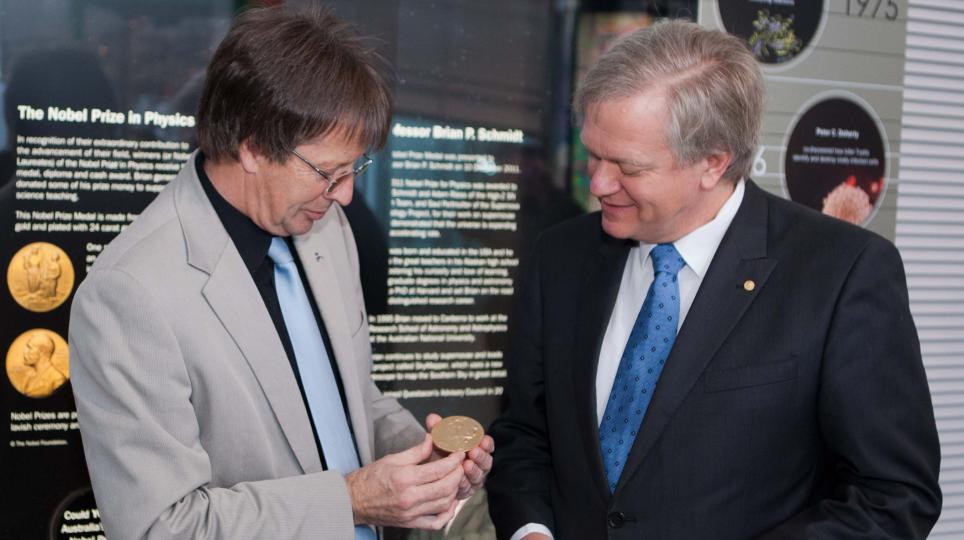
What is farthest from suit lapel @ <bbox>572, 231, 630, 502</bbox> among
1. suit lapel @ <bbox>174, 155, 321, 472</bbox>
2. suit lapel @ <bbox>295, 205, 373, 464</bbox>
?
suit lapel @ <bbox>174, 155, 321, 472</bbox>

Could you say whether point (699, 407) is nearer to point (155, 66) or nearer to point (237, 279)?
point (237, 279)

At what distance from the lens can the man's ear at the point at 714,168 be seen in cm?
222

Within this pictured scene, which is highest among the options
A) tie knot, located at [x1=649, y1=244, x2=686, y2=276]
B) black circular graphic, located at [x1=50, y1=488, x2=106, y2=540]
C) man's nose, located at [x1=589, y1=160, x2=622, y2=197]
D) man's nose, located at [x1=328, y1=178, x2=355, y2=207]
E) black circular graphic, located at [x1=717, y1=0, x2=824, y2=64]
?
black circular graphic, located at [x1=717, y1=0, x2=824, y2=64]

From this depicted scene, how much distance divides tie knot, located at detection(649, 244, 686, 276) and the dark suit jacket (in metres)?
0.10

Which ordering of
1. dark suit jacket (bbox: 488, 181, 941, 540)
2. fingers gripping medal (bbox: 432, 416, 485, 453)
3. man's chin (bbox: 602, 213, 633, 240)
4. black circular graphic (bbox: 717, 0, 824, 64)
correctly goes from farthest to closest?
1. black circular graphic (bbox: 717, 0, 824, 64)
2. man's chin (bbox: 602, 213, 633, 240)
3. fingers gripping medal (bbox: 432, 416, 485, 453)
4. dark suit jacket (bbox: 488, 181, 941, 540)

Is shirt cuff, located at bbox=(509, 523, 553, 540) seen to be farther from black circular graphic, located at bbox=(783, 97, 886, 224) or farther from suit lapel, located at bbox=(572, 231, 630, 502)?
black circular graphic, located at bbox=(783, 97, 886, 224)

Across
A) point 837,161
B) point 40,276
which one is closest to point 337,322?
point 40,276

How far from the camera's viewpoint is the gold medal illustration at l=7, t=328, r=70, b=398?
288 centimetres

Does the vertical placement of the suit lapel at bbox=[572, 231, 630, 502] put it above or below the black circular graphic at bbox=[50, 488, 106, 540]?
above

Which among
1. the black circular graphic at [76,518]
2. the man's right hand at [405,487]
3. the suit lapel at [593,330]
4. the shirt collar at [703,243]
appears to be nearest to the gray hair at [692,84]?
the shirt collar at [703,243]

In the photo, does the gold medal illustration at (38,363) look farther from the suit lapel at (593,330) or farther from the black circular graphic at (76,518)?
the suit lapel at (593,330)

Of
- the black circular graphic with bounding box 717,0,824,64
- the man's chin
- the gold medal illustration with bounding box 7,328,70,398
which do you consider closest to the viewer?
the man's chin

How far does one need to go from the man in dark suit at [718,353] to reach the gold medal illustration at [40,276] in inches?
64.3

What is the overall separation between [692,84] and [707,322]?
562 mm
